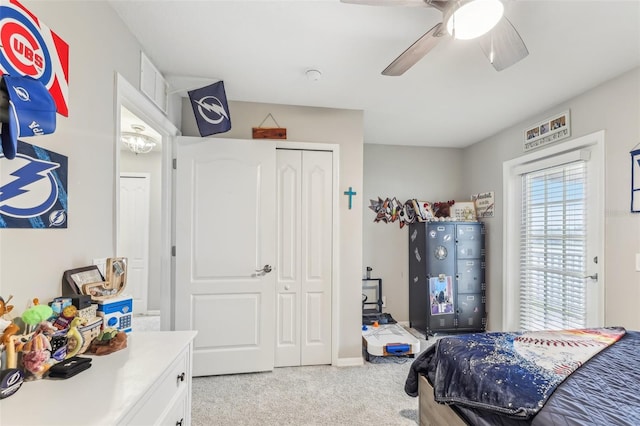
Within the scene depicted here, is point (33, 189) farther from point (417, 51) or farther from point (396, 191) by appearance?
point (396, 191)

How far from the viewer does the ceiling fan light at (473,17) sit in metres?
1.19

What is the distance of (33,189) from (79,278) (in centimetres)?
41

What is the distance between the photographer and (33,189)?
1.07 metres

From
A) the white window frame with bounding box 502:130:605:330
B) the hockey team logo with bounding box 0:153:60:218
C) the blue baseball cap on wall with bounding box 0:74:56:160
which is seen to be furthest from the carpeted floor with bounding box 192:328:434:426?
the blue baseball cap on wall with bounding box 0:74:56:160

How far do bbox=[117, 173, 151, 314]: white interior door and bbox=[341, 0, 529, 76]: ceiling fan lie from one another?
160 inches

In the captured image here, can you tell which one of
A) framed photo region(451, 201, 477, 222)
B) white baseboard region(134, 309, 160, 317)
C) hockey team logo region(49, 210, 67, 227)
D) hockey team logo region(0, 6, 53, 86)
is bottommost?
white baseboard region(134, 309, 160, 317)

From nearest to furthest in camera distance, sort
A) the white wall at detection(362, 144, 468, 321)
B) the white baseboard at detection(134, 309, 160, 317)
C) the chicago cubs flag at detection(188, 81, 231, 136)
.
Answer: the chicago cubs flag at detection(188, 81, 231, 136) < the white wall at detection(362, 144, 468, 321) < the white baseboard at detection(134, 309, 160, 317)

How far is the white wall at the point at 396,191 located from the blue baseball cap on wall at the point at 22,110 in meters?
3.47

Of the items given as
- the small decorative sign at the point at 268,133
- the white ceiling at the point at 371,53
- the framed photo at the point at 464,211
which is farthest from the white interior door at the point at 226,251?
the framed photo at the point at 464,211

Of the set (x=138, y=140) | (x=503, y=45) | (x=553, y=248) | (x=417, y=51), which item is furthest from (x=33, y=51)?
(x=553, y=248)

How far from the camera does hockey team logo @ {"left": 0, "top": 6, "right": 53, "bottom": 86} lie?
3.11 feet

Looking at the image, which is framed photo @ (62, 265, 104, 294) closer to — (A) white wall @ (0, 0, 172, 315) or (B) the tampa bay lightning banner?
(A) white wall @ (0, 0, 172, 315)

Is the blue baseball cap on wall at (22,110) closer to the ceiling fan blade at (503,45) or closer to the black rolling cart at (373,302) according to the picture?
the ceiling fan blade at (503,45)

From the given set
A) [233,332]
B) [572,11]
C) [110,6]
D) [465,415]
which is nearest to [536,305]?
[465,415]
